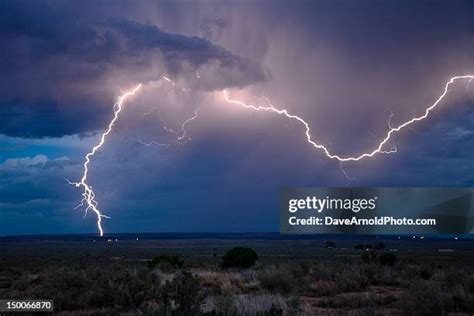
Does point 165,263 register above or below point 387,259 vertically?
below

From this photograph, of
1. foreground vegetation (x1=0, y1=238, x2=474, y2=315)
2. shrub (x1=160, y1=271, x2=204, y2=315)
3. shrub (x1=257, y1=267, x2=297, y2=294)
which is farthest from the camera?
shrub (x1=257, y1=267, x2=297, y2=294)

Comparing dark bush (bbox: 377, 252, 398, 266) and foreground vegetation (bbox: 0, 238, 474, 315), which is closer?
foreground vegetation (bbox: 0, 238, 474, 315)

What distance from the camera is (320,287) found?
19.9 meters

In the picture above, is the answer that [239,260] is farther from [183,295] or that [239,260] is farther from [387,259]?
[183,295]

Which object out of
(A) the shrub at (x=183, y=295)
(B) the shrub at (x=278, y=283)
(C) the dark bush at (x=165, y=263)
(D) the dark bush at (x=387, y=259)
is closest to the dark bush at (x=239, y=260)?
(C) the dark bush at (x=165, y=263)

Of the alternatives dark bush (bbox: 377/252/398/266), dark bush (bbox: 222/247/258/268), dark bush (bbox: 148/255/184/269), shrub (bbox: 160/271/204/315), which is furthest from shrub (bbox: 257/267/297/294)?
dark bush (bbox: 377/252/398/266)

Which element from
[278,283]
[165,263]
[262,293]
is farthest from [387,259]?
[262,293]

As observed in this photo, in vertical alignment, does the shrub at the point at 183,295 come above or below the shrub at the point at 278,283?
above

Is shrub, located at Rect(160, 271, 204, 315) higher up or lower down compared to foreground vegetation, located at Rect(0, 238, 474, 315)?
higher up

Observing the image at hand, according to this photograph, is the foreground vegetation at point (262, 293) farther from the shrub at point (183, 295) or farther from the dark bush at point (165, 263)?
the dark bush at point (165, 263)

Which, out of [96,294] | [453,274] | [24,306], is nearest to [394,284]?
[453,274]

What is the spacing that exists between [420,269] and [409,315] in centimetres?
1421

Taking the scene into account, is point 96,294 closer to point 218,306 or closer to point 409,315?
point 218,306

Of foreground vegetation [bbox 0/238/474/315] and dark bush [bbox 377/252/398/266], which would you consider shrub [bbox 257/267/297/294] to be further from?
dark bush [bbox 377/252/398/266]
